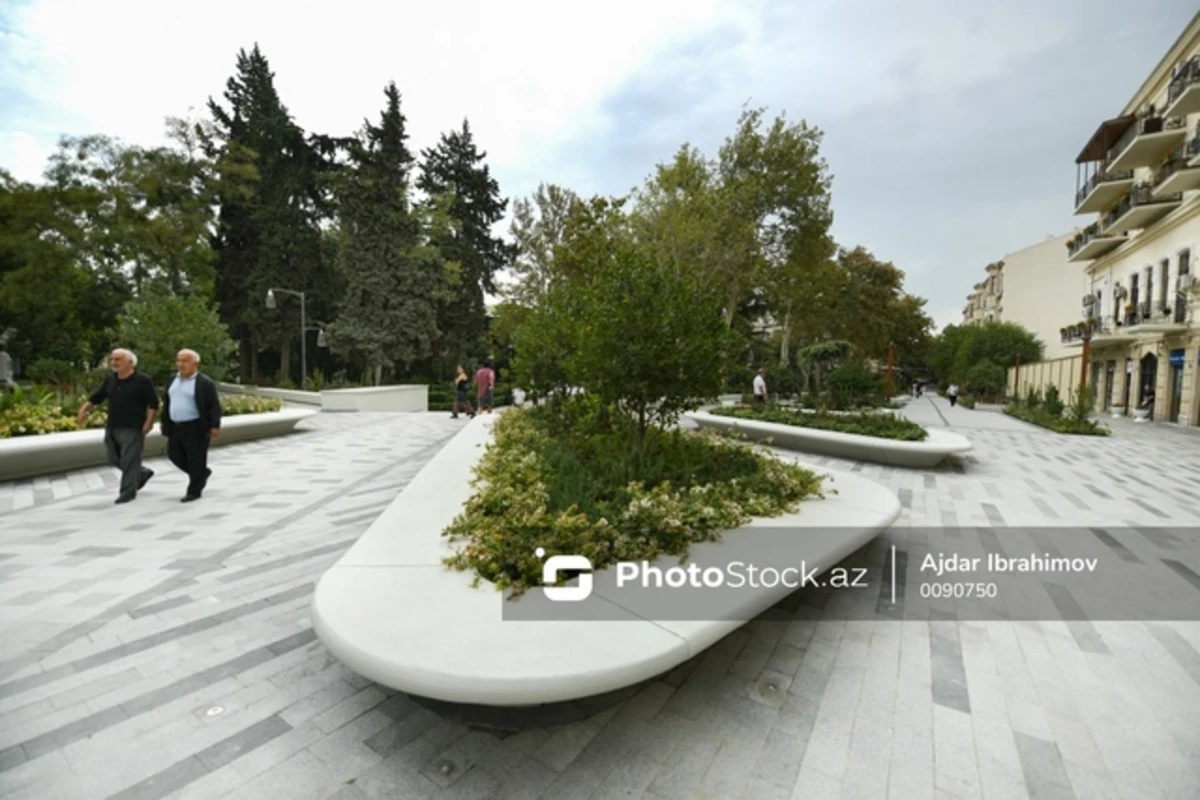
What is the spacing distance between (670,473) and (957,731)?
3159mm

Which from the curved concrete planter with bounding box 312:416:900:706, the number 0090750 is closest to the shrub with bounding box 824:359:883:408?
the number 0090750

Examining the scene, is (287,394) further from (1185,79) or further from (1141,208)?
(1141,208)

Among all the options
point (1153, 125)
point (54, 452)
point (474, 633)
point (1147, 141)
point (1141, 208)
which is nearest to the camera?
point (474, 633)

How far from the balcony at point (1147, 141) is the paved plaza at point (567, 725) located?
2760 centimetres

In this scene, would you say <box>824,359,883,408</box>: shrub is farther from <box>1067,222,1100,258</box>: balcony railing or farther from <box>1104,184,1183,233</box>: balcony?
<box>1067,222,1100,258</box>: balcony railing

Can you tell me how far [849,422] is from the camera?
11617mm

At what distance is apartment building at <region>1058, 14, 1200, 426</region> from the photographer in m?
19.5

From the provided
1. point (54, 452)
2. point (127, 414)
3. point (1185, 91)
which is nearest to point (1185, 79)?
point (1185, 91)

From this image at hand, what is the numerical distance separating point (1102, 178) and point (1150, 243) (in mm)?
4597

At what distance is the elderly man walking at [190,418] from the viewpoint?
6156mm

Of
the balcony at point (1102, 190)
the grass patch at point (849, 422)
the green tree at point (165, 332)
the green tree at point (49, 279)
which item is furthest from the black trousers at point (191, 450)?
the balcony at point (1102, 190)

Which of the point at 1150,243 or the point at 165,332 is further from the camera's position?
the point at 1150,243

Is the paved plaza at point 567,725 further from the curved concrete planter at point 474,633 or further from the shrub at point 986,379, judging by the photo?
the shrub at point 986,379

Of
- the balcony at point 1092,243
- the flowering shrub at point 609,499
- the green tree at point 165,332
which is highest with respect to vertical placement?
the balcony at point 1092,243
